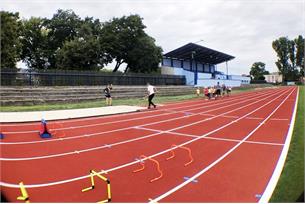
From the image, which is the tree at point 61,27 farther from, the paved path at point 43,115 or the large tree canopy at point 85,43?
the paved path at point 43,115

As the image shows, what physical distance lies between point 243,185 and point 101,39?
4638 centimetres

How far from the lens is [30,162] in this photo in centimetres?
642

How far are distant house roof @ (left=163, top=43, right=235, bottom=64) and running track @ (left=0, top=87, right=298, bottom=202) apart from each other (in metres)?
44.9

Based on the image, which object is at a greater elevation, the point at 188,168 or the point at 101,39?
the point at 101,39

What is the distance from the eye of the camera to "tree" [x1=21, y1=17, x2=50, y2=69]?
45.8 metres

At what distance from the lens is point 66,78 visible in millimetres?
28141

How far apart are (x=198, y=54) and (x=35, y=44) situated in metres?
31.7

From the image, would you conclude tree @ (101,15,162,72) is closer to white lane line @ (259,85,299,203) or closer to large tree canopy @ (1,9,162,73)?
large tree canopy @ (1,9,162,73)

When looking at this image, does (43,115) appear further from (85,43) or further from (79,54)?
(85,43)

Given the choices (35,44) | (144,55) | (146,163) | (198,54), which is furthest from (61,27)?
(146,163)

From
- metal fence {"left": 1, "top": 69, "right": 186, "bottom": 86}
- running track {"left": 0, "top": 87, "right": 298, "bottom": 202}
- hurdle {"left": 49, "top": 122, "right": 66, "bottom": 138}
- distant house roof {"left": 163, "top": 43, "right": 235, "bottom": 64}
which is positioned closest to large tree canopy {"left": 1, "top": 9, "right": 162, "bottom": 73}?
distant house roof {"left": 163, "top": 43, "right": 235, "bottom": 64}

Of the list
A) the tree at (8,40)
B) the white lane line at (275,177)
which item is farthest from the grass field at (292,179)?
the tree at (8,40)

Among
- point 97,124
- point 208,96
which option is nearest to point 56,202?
point 97,124

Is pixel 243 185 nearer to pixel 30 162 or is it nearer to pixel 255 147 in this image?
pixel 255 147
